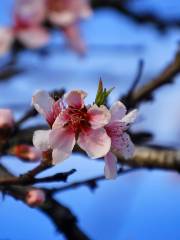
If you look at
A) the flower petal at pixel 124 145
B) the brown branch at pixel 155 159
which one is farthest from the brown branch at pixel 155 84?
the flower petal at pixel 124 145

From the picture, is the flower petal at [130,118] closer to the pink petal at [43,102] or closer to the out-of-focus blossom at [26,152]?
the pink petal at [43,102]

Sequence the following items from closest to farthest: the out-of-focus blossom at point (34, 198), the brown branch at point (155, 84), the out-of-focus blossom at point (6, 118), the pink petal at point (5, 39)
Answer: the out-of-focus blossom at point (34, 198) < the out-of-focus blossom at point (6, 118) < the brown branch at point (155, 84) < the pink petal at point (5, 39)

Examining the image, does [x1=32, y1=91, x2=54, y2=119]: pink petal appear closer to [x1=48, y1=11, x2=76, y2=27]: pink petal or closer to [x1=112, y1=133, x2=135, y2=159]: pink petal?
[x1=112, y1=133, x2=135, y2=159]: pink petal

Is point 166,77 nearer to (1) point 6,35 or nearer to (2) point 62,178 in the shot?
(2) point 62,178

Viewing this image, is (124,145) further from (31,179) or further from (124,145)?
(31,179)

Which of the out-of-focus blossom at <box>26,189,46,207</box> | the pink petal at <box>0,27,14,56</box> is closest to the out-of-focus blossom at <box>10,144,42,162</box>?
the out-of-focus blossom at <box>26,189,46,207</box>

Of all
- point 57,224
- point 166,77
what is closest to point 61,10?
point 166,77

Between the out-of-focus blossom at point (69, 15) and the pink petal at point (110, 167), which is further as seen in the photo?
the out-of-focus blossom at point (69, 15)
